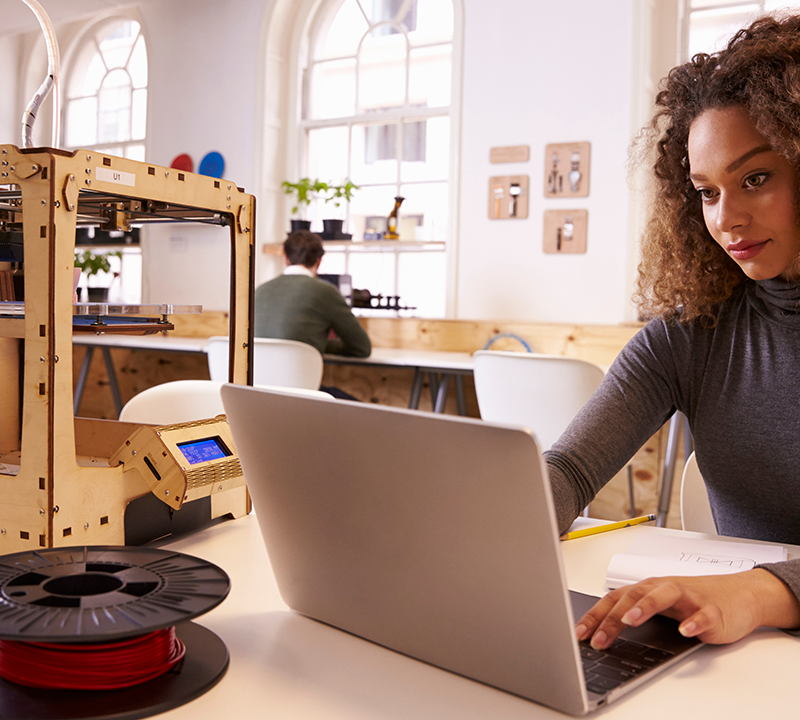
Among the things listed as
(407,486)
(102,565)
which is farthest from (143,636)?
(407,486)

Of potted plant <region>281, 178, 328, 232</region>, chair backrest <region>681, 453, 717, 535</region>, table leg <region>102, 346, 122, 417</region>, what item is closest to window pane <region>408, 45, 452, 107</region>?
potted plant <region>281, 178, 328, 232</region>

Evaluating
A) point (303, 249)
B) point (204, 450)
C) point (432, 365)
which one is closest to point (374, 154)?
point (303, 249)

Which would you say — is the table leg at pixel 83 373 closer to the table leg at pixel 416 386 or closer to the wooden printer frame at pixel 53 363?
the table leg at pixel 416 386

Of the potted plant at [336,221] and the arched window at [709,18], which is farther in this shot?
the potted plant at [336,221]

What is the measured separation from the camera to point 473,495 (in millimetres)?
548

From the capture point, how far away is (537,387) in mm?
2586

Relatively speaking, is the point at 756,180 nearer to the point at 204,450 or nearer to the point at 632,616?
the point at 632,616

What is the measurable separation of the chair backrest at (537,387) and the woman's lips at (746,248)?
4.51ft

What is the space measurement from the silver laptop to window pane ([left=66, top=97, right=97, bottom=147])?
6.05m

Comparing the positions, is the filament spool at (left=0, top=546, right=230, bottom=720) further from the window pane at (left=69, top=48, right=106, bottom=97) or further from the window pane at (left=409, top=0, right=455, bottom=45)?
the window pane at (left=69, top=48, right=106, bottom=97)

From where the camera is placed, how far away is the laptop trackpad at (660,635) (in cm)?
70

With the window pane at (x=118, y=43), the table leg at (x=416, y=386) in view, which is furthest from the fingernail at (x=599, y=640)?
the window pane at (x=118, y=43)

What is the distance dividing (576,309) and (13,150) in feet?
11.9

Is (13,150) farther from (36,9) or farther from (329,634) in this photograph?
(329,634)
